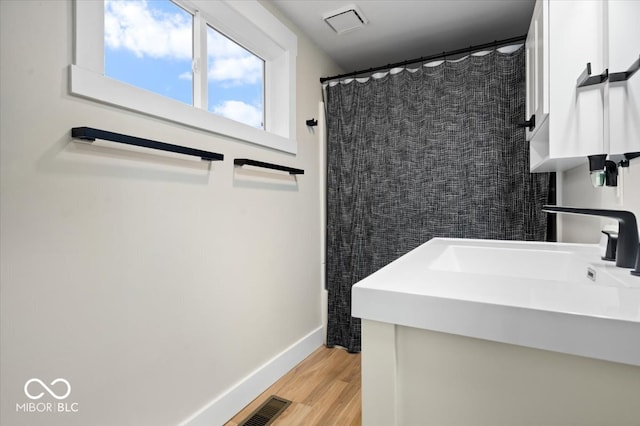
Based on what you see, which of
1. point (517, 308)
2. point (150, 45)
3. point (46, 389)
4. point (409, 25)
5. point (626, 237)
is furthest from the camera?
point (409, 25)

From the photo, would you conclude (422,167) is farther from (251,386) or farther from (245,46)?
(251,386)

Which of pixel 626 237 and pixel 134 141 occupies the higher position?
pixel 134 141

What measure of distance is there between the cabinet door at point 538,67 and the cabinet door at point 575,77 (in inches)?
1.1

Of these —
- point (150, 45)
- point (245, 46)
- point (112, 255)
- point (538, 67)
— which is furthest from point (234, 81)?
point (538, 67)

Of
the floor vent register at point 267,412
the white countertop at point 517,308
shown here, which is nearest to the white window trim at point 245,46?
the white countertop at point 517,308

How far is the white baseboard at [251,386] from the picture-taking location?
1.47 m

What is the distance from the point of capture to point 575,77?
3.71ft

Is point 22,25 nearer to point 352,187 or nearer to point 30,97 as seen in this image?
point 30,97

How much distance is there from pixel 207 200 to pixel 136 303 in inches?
20.1

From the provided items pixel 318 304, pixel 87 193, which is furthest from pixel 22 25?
pixel 318 304

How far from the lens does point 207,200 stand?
1499 mm

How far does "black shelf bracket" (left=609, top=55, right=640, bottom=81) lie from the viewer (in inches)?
33.1

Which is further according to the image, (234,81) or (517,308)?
(234,81)

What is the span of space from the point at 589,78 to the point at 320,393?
1810 mm
